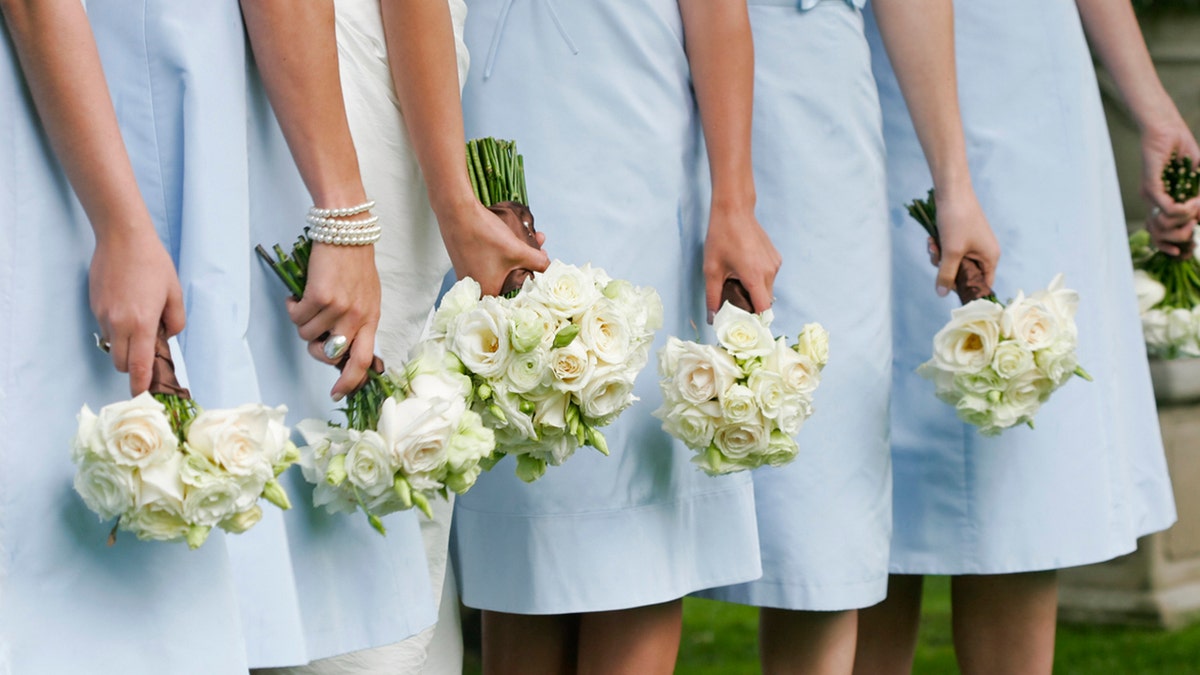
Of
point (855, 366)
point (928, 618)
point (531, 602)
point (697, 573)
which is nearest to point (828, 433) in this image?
point (855, 366)

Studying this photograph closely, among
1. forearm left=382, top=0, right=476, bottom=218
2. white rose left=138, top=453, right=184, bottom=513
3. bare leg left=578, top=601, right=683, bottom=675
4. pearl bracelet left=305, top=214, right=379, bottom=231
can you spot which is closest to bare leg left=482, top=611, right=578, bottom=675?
bare leg left=578, top=601, right=683, bottom=675

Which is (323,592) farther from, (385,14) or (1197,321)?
(1197,321)

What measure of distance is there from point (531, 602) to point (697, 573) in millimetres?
281

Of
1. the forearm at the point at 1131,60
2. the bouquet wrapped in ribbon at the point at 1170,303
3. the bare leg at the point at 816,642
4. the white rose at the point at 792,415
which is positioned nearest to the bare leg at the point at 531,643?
the bare leg at the point at 816,642

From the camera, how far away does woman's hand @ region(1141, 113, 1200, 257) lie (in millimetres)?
3164

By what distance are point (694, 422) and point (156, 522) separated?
88cm

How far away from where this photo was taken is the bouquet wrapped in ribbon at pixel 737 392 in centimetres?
212

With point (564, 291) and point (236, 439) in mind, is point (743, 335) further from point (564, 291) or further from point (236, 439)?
point (236, 439)

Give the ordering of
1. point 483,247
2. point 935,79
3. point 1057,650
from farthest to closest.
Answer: point 1057,650 < point 935,79 < point 483,247

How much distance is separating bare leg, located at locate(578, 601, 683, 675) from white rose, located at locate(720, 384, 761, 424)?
1.28 feet

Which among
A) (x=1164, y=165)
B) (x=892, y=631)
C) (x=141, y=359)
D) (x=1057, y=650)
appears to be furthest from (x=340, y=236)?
(x=1057, y=650)

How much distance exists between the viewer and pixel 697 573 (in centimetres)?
232

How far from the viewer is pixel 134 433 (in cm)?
144

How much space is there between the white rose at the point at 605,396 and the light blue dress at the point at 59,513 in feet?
1.77
